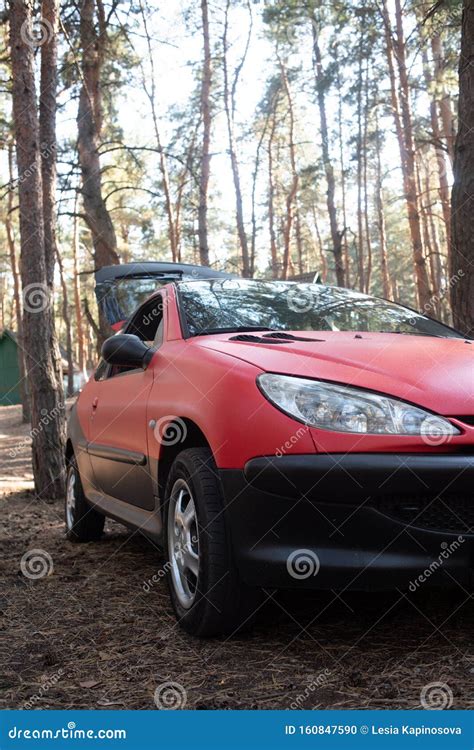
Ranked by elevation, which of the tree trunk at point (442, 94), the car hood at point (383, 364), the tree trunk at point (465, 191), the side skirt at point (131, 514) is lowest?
the side skirt at point (131, 514)

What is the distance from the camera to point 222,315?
4125mm

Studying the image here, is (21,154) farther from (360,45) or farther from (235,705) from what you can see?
(360,45)

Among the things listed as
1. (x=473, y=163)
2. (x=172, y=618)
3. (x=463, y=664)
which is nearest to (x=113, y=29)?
(x=473, y=163)

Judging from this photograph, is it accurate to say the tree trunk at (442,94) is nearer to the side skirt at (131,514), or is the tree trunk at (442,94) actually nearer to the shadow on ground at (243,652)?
the side skirt at (131,514)

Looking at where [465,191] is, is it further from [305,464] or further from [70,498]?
[305,464]

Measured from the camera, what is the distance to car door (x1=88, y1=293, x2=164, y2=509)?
4129mm

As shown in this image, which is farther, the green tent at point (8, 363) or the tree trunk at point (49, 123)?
the green tent at point (8, 363)

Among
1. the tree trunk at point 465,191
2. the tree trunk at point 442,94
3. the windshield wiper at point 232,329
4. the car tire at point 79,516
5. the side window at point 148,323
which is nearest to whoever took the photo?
the windshield wiper at point 232,329

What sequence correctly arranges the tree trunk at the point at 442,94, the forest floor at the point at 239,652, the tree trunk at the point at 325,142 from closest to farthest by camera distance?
the forest floor at the point at 239,652 < the tree trunk at the point at 442,94 < the tree trunk at the point at 325,142

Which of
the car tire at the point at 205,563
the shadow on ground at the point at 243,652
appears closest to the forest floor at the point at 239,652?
the shadow on ground at the point at 243,652

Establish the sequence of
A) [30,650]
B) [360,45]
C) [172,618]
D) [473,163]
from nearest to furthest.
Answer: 1. [30,650]
2. [172,618]
3. [473,163]
4. [360,45]

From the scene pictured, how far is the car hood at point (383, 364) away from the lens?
114 inches

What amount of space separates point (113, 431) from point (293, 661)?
2.14m

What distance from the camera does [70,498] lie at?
A: 621 centimetres
